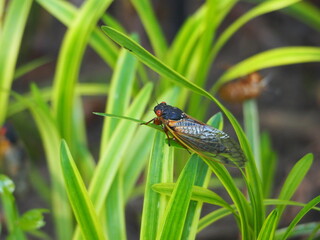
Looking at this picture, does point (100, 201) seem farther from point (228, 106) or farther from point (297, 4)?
point (228, 106)

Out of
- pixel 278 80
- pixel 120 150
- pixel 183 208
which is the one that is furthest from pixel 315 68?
pixel 183 208

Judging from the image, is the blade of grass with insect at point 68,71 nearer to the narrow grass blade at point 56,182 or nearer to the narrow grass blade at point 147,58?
the narrow grass blade at point 56,182

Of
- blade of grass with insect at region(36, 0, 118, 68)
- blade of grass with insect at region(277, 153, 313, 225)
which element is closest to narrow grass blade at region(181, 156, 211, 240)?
blade of grass with insect at region(277, 153, 313, 225)

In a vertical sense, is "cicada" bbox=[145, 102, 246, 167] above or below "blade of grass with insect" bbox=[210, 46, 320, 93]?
below

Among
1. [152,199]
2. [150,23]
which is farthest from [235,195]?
[150,23]

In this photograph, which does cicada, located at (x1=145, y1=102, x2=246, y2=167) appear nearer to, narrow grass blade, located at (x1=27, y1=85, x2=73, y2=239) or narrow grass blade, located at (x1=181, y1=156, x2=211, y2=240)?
narrow grass blade, located at (x1=181, y1=156, x2=211, y2=240)

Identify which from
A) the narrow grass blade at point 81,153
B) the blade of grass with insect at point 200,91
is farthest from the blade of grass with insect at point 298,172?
the narrow grass blade at point 81,153
